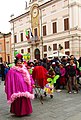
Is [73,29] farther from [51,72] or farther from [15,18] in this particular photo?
[51,72]

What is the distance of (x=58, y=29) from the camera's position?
2833 centimetres

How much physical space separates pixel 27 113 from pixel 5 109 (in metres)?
1.05

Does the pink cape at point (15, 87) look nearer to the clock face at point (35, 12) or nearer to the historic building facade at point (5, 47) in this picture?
the clock face at point (35, 12)

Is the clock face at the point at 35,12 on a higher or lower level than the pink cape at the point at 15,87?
higher

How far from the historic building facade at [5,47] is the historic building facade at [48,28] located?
3488 millimetres

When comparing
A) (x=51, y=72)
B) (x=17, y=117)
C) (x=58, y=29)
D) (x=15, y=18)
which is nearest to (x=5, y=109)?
(x=17, y=117)

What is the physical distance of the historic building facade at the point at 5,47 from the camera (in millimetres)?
41031

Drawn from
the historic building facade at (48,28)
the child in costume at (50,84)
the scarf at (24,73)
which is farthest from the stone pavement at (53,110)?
the historic building facade at (48,28)

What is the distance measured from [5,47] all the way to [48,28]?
1479 centimetres

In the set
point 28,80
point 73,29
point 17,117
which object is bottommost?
point 17,117

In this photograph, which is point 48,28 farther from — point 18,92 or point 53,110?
point 18,92

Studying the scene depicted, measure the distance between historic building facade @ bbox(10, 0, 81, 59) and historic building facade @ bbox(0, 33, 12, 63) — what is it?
3.49 metres

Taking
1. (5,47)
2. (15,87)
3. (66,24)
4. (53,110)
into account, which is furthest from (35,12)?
(15,87)

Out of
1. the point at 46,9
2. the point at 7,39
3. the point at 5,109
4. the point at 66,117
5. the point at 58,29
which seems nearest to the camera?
the point at 66,117
